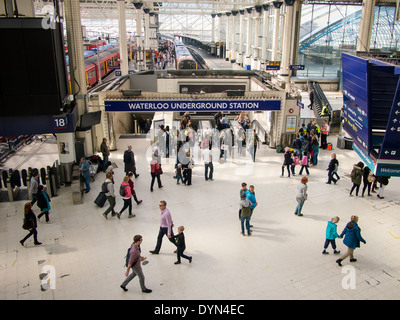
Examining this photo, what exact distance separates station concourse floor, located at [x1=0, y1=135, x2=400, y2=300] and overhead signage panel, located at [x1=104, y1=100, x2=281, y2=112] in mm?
3435

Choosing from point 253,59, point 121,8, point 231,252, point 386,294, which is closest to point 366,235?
point 386,294

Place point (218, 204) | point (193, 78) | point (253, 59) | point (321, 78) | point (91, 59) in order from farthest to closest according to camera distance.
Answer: point (253, 59), point (321, 78), point (91, 59), point (193, 78), point (218, 204)

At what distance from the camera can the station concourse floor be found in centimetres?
734

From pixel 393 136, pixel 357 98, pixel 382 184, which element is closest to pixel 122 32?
pixel 382 184

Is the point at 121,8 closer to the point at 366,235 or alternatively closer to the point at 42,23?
the point at 42,23

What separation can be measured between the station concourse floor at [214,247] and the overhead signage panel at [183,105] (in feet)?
11.3

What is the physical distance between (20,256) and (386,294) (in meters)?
8.19

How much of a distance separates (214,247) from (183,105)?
781 cm

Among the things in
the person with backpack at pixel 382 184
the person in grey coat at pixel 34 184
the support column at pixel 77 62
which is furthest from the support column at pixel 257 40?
the person in grey coat at pixel 34 184

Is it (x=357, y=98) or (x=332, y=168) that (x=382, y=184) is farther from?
(x=357, y=98)

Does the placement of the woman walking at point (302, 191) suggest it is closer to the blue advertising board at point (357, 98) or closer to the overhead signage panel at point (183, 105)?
the blue advertising board at point (357, 98)

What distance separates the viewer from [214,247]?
887 cm

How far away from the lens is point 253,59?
138 ft

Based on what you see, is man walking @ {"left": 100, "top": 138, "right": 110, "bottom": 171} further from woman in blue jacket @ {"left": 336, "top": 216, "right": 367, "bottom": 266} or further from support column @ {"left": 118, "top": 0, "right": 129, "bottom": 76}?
support column @ {"left": 118, "top": 0, "right": 129, "bottom": 76}
